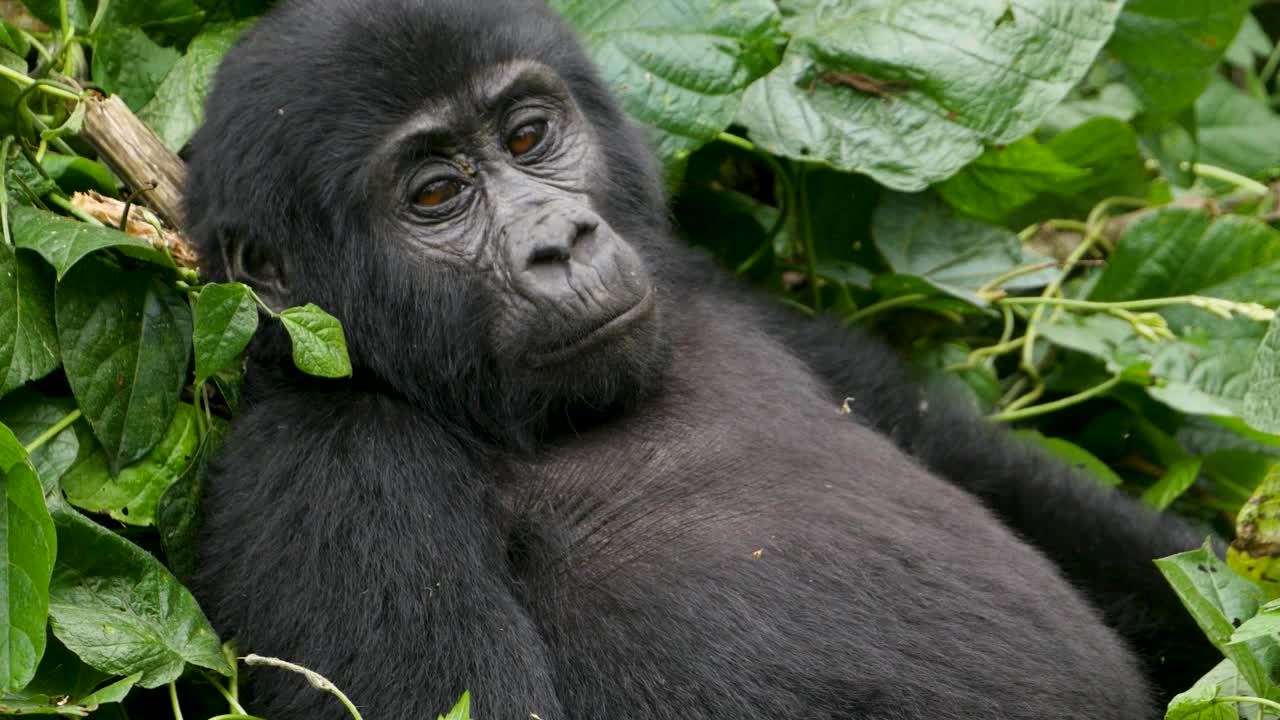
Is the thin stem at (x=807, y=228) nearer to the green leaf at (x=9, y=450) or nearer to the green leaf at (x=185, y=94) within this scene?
the green leaf at (x=185, y=94)

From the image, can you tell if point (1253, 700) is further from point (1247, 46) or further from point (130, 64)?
point (1247, 46)

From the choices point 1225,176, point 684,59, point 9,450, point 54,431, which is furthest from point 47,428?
point 1225,176

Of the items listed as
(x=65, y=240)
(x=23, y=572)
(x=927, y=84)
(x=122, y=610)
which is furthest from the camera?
(x=927, y=84)

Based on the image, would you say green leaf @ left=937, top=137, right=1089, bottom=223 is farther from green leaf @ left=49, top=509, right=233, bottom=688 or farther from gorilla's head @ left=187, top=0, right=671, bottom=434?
green leaf @ left=49, top=509, right=233, bottom=688

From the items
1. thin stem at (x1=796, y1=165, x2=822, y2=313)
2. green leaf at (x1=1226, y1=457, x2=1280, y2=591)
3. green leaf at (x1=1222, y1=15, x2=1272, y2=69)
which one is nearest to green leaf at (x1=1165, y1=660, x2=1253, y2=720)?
green leaf at (x1=1226, y1=457, x2=1280, y2=591)

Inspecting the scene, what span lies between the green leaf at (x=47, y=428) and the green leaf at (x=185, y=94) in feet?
2.74

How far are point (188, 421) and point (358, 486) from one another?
1.81 ft

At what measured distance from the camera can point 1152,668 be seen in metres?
3.65

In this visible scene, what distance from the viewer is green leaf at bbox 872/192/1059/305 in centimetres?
437

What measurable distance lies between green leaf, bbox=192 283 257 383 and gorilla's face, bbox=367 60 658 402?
429 millimetres

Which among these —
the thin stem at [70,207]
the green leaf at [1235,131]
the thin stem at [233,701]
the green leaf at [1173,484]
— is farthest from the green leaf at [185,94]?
the green leaf at [1235,131]

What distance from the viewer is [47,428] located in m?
2.94

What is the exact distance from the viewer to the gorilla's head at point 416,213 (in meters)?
3.00

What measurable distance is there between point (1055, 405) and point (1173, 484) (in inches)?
16.7
